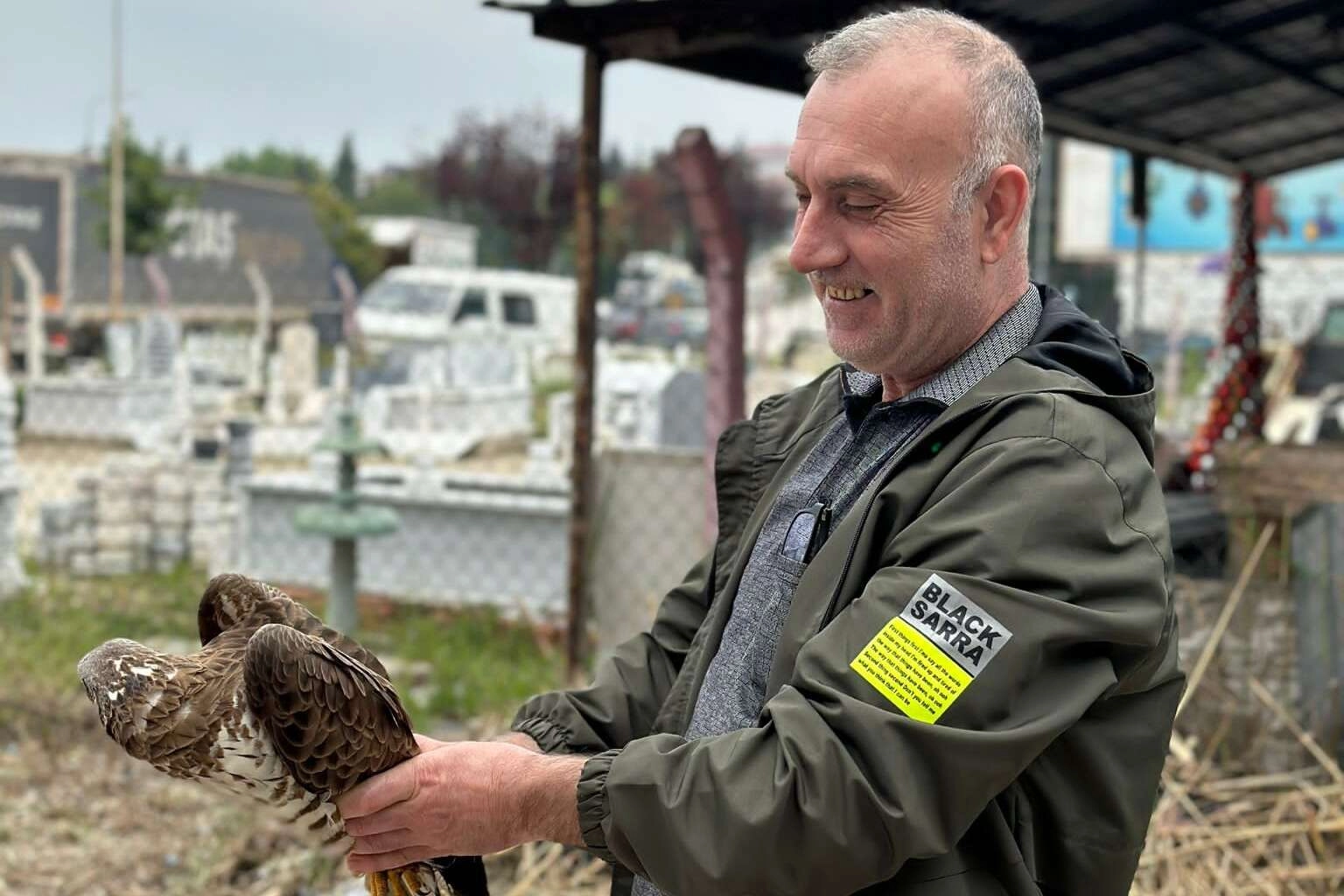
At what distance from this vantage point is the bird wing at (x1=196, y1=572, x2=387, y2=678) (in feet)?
6.73

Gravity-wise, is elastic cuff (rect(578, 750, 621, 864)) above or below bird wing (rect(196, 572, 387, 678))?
below

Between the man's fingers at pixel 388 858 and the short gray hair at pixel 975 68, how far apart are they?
3.38 ft

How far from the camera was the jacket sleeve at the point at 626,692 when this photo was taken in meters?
1.95

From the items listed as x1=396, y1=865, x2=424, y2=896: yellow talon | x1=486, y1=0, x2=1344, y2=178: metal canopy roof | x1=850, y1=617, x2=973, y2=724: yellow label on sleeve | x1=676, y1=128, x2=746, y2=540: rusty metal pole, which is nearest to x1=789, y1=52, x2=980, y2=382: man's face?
x1=850, y1=617, x2=973, y2=724: yellow label on sleeve

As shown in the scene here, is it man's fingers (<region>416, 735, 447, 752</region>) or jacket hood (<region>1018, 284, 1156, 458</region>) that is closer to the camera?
jacket hood (<region>1018, 284, 1156, 458</region>)

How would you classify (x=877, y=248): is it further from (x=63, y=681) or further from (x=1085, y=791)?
(x=63, y=681)

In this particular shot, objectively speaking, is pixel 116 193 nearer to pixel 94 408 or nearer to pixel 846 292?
pixel 94 408

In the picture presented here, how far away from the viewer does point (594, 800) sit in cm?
149

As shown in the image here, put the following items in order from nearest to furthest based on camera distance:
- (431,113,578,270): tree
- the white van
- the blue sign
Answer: the white van
the blue sign
(431,113,578,270): tree

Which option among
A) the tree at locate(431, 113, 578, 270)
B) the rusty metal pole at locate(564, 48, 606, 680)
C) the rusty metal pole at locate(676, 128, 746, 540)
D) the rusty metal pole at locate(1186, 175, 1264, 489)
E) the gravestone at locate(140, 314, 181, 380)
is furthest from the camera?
the tree at locate(431, 113, 578, 270)

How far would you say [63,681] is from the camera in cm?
563

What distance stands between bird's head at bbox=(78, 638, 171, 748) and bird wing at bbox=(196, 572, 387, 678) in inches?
7.2

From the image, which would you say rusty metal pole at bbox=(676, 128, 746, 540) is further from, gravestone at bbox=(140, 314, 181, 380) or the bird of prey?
gravestone at bbox=(140, 314, 181, 380)

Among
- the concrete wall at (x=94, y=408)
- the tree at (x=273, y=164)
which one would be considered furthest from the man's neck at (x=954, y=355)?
the tree at (x=273, y=164)
